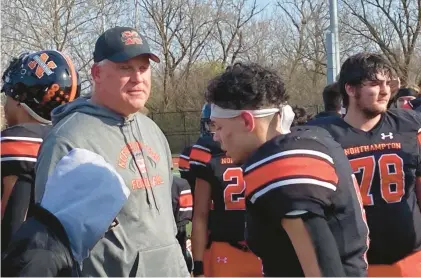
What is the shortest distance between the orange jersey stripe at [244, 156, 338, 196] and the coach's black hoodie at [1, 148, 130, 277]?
2.09 ft

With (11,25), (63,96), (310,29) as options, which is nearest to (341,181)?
(63,96)

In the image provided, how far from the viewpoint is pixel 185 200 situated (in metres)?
5.04

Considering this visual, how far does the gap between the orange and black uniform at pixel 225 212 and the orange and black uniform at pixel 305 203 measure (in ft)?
7.35

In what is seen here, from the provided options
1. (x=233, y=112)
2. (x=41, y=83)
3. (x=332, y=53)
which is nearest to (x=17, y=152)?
(x=41, y=83)

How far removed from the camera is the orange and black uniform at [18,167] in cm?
369

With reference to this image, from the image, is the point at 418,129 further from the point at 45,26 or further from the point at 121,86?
the point at 45,26

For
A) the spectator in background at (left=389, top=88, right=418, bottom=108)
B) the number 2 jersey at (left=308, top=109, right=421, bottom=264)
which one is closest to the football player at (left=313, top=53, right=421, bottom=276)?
the number 2 jersey at (left=308, top=109, right=421, bottom=264)

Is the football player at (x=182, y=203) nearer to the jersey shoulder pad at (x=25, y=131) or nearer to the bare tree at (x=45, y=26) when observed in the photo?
the jersey shoulder pad at (x=25, y=131)

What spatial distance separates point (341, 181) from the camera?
271cm

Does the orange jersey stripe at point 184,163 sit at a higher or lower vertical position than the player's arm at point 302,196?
lower

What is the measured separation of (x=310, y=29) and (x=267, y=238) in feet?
136

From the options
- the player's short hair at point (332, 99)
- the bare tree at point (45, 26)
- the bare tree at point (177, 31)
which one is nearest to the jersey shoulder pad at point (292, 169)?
the player's short hair at point (332, 99)

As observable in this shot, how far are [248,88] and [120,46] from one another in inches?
28.3

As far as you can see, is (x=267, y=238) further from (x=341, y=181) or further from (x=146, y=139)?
(x=146, y=139)
